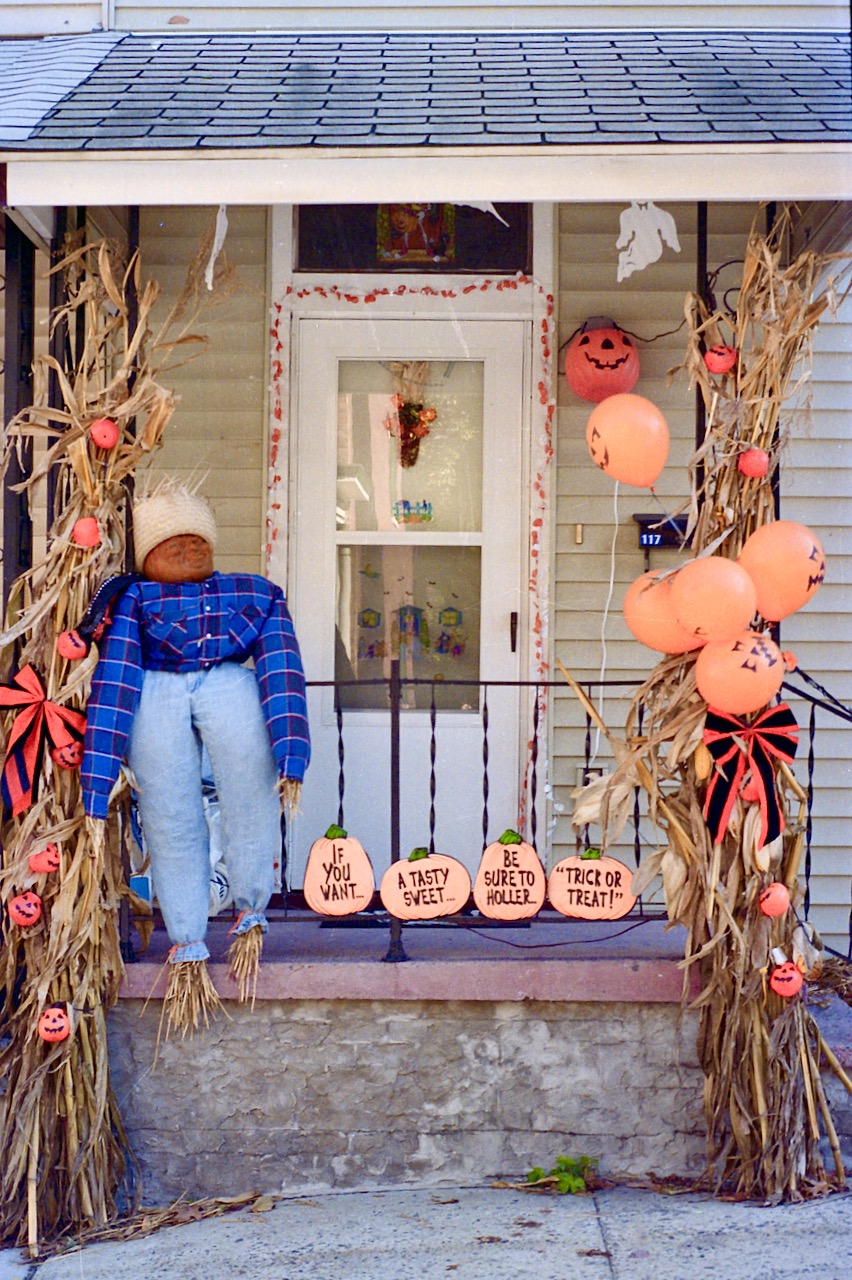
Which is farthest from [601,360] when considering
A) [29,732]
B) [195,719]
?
[29,732]

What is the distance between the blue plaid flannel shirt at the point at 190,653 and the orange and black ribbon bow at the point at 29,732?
0.08m

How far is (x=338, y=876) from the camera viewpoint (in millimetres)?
3611

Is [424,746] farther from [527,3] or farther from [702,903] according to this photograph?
[527,3]

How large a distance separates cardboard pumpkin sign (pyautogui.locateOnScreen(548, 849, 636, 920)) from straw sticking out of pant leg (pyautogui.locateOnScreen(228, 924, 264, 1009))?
0.88 meters

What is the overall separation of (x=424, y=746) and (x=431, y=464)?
1.14m

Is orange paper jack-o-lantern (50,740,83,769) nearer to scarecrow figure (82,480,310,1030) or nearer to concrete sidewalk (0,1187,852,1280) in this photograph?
scarecrow figure (82,480,310,1030)

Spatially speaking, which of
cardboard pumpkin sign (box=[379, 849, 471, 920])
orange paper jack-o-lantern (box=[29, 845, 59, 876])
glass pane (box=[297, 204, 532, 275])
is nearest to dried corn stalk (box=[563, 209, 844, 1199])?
cardboard pumpkin sign (box=[379, 849, 471, 920])

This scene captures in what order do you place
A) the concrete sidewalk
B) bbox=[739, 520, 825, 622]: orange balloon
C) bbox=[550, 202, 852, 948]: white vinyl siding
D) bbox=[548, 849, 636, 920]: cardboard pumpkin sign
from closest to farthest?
the concrete sidewalk < bbox=[739, 520, 825, 622]: orange balloon < bbox=[548, 849, 636, 920]: cardboard pumpkin sign < bbox=[550, 202, 852, 948]: white vinyl siding

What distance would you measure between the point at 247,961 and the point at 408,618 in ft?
5.65

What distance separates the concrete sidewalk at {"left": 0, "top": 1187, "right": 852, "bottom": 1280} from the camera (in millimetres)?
3049

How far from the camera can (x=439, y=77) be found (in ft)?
13.2

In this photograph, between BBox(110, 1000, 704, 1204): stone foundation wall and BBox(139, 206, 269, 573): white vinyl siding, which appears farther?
BBox(139, 206, 269, 573): white vinyl siding

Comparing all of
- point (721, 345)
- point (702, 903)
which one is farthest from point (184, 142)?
point (702, 903)

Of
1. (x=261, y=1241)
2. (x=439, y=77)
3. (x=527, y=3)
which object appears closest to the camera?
(x=261, y=1241)
